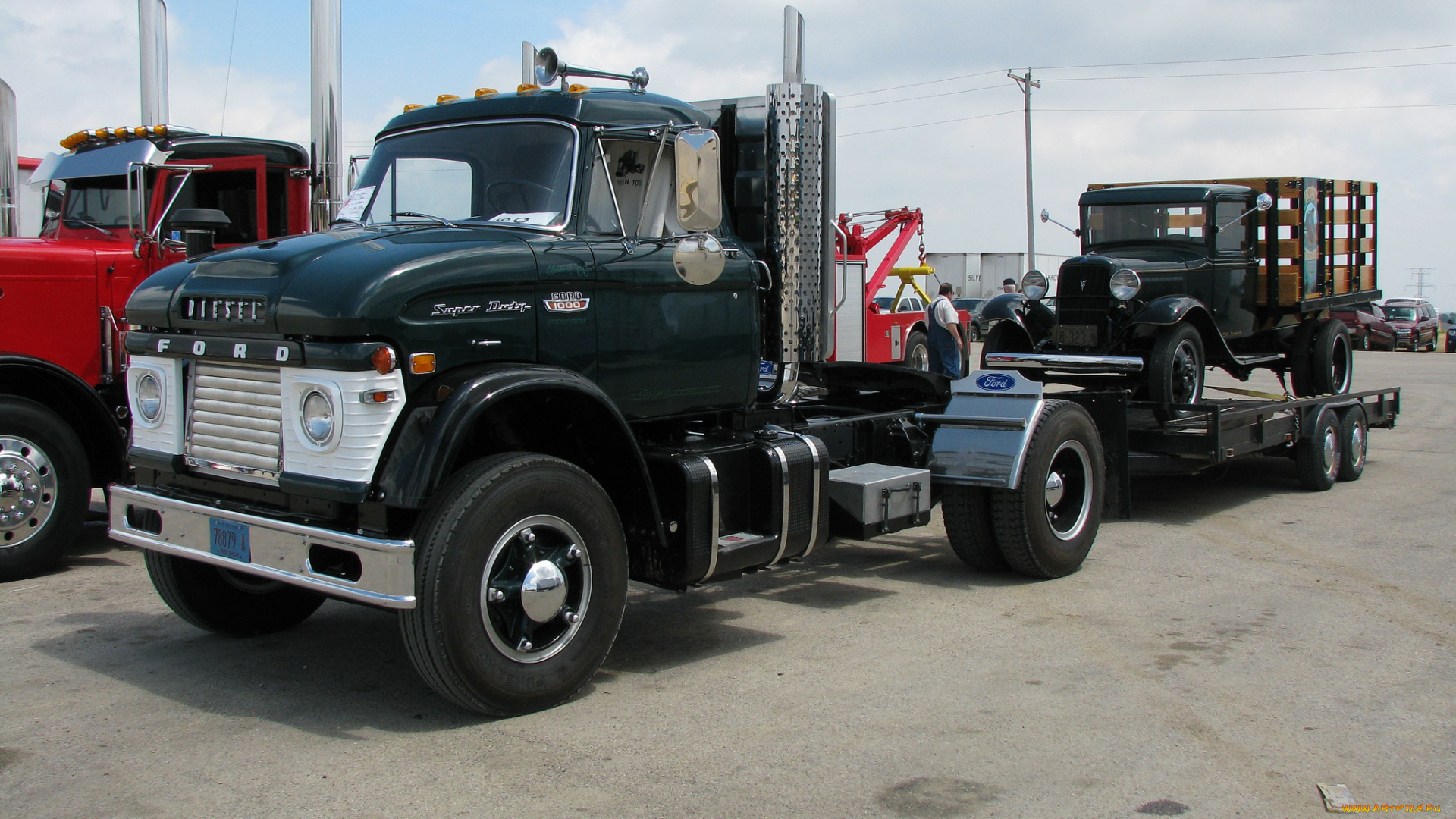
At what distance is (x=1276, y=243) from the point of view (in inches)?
452

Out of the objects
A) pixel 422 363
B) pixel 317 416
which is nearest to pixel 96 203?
pixel 317 416

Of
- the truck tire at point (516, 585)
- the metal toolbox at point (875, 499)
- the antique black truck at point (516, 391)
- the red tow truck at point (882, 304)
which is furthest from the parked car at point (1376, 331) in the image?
the truck tire at point (516, 585)

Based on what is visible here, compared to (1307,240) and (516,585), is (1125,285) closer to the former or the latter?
(1307,240)

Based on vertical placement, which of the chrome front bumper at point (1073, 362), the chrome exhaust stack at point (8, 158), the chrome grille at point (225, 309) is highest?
the chrome exhaust stack at point (8, 158)

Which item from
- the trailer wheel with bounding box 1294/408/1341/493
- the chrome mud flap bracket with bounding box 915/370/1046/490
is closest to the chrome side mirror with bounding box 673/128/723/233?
the chrome mud flap bracket with bounding box 915/370/1046/490

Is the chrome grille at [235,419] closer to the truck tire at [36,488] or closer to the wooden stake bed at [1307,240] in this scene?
the truck tire at [36,488]

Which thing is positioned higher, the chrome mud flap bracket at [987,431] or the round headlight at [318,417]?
the round headlight at [318,417]

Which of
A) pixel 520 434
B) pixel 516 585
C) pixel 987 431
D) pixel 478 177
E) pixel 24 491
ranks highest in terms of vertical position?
pixel 478 177

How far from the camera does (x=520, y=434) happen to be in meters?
5.12

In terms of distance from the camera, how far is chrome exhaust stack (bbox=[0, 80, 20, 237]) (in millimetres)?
12922

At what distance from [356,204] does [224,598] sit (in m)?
1.99

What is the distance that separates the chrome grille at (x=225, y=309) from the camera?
4551 millimetres

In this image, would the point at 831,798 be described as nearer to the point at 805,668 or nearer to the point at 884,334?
the point at 805,668

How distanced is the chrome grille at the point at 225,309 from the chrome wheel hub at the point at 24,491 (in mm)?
2935
